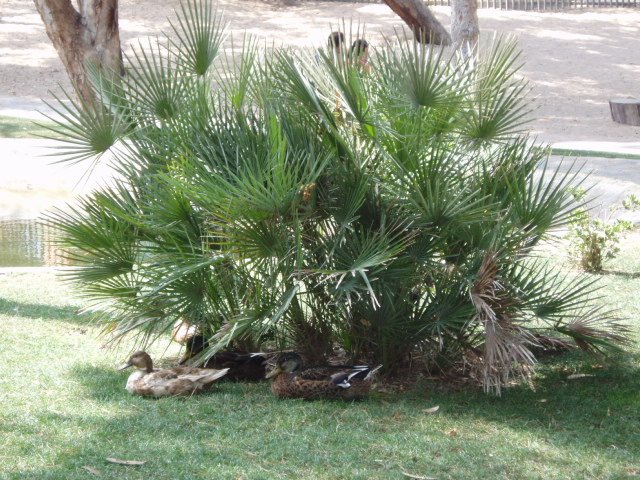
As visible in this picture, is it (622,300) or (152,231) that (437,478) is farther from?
(622,300)

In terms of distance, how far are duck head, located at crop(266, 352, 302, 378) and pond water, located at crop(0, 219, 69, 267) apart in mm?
5148

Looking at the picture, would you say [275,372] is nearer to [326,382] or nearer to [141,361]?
[326,382]

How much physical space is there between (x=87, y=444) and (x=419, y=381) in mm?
2111

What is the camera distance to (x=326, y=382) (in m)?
5.17

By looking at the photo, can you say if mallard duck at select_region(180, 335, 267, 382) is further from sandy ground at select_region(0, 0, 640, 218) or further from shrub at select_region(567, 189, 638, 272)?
sandy ground at select_region(0, 0, 640, 218)

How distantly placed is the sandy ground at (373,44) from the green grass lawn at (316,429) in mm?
7999

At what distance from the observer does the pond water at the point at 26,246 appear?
34.6 feet

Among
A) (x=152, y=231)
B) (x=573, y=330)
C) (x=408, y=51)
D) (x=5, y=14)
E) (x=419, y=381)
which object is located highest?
(x=5, y=14)

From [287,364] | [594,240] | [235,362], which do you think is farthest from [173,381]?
[594,240]

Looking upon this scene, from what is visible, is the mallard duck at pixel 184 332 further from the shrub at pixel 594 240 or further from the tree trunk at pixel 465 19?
the tree trunk at pixel 465 19

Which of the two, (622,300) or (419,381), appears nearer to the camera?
(419,381)

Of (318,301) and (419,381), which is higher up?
(318,301)

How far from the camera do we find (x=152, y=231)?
5438 millimetres

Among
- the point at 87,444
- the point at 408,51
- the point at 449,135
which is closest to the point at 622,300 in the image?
the point at 449,135
